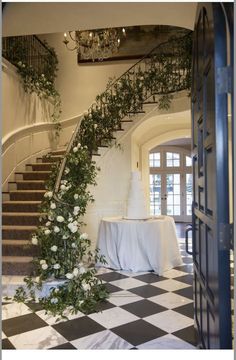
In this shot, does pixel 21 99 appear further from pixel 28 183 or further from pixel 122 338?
pixel 122 338

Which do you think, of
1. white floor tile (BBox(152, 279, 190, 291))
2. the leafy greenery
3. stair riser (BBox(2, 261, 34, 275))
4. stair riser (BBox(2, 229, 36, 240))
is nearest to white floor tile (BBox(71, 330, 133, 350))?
white floor tile (BBox(152, 279, 190, 291))

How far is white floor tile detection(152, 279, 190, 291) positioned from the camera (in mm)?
4195

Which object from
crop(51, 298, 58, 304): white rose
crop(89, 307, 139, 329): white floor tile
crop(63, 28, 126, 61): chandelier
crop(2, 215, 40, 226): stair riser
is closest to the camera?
crop(89, 307, 139, 329): white floor tile

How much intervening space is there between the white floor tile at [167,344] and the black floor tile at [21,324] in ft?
3.41

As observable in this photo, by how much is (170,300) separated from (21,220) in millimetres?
2746

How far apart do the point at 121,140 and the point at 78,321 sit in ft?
14.0

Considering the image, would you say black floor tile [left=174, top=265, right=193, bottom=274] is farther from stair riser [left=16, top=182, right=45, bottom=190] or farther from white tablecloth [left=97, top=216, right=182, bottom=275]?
stair riser [left=16, top=182, right=45, bottom=190]

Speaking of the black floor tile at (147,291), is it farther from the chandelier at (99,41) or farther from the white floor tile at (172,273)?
the chandelier at (99,41)

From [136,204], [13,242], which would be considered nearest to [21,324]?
Answer: [13,242]

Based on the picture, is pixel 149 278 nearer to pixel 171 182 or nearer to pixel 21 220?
pixel 21 220

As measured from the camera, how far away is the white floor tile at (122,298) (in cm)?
369

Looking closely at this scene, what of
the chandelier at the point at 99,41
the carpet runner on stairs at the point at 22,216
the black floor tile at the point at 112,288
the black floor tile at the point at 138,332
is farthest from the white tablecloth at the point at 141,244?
the chandelier at the point at 99,41

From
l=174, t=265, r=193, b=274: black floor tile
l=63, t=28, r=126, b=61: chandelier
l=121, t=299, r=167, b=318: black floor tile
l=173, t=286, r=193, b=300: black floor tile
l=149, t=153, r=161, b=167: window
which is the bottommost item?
l=174, t=265, r=193, b=274: black floor tile

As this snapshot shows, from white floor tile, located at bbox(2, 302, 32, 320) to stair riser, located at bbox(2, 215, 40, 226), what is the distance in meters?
1.71
